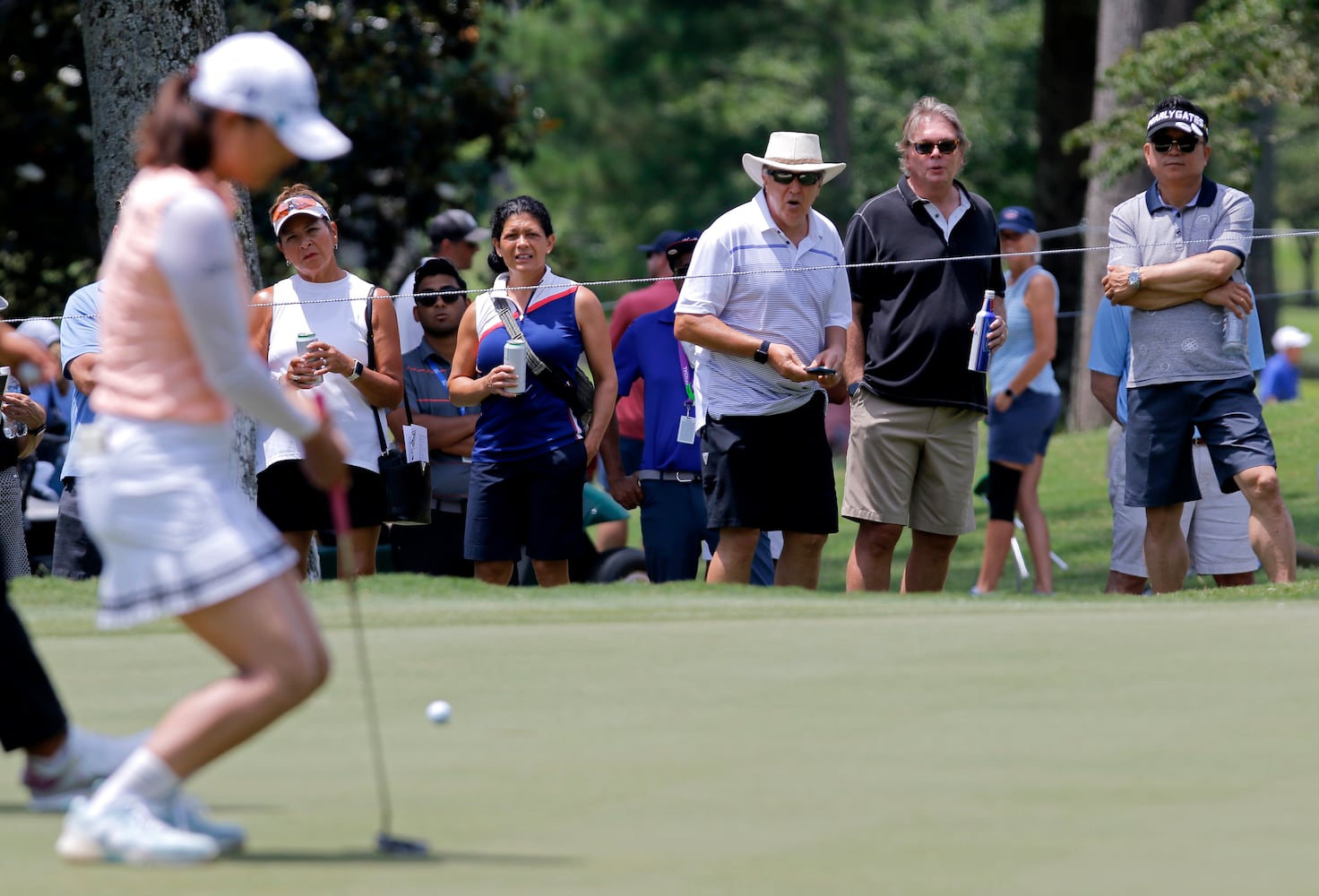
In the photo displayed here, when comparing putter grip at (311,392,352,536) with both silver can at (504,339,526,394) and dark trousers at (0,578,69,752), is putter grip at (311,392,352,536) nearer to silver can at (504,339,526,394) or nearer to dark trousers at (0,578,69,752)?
dark trousers at (0,578,69,752)

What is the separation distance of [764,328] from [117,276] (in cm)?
446

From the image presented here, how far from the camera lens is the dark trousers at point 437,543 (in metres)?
10.5

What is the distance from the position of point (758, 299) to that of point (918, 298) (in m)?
0.76

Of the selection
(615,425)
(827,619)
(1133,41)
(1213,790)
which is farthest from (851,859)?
(1133,41)

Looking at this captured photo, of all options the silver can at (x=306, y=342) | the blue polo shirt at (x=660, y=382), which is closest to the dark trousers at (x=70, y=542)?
the silver can at (x=306, y=342)

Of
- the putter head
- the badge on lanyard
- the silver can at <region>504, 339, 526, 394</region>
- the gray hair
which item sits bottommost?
the putter head

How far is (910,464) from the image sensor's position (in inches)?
350

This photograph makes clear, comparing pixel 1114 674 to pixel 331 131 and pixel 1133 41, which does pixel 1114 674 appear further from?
pixel 1133 41

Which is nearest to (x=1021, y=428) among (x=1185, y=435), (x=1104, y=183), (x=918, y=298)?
(x=1185, y=435)

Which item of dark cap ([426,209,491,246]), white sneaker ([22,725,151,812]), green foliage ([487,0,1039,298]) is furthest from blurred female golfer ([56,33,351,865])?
green foliage ([487,0,1039,298])

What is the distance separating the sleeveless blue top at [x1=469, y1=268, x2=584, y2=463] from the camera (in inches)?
347

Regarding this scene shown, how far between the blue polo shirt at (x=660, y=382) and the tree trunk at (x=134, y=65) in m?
2.14

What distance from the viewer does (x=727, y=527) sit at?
855 cm

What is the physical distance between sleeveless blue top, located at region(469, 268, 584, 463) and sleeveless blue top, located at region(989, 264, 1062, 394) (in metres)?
3.67
